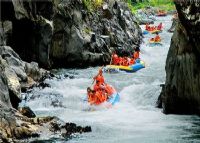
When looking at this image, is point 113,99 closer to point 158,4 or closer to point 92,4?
point 92,4

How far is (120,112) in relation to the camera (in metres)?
21.7

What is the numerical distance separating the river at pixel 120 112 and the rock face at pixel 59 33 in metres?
1.68

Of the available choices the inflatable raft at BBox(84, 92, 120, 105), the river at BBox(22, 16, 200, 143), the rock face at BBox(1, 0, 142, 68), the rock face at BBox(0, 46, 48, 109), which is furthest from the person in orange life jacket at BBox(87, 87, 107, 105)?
the rock face at BBox(1, 0, 142, 68)

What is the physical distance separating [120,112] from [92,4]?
20.8m

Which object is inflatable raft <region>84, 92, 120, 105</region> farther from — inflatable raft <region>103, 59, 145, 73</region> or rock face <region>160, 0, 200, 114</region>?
inflatable raft <region>103, 59, 145, 73</region>

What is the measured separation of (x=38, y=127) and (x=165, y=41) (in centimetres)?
3692

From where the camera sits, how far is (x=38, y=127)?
1670cm

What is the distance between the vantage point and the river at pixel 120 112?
1695 cm

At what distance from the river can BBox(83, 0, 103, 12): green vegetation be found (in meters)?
7.73

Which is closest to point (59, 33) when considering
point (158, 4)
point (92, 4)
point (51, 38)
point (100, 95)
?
point (51, 38)

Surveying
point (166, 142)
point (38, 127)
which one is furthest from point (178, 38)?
point (38, 127)

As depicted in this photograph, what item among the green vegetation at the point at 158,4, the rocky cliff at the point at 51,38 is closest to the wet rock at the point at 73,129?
the rocky cliff at the point at 51,38

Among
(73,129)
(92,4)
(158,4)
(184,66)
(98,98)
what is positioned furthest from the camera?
(158,4)

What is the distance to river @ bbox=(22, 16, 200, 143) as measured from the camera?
1695cm
